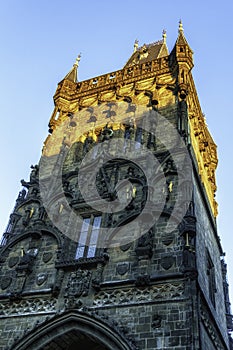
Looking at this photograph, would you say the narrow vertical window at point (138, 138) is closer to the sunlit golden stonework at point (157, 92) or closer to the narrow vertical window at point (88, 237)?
the sunlit golden stonework at point (157, 92)

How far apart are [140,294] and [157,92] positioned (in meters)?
10.8

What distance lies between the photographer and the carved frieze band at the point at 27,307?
12141mm

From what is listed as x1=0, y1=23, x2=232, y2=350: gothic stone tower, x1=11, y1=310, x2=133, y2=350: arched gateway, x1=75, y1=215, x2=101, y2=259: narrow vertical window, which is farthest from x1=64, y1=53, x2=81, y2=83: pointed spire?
x1=11, y1=310, x2=133, y2=350: arched gateway

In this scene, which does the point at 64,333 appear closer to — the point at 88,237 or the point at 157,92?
the point at 88,237

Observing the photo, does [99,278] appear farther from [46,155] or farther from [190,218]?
[46,155]

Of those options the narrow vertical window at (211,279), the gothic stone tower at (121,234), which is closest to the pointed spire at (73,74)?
the gothic stone tower at (121,234)

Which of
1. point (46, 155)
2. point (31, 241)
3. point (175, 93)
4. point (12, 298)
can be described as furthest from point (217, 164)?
point (12, 298)

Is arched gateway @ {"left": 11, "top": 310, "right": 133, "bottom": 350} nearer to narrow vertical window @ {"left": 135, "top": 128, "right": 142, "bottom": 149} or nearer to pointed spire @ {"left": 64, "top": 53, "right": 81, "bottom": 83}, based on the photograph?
narrow vertical window @ {"left": 135, "top": 128, "right": 142, "bottom": 149}

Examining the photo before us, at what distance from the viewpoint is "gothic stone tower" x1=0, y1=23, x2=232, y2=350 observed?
11.0m

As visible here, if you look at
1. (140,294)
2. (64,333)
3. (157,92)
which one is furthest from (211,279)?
(157,92)

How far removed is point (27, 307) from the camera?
1246 centimetres

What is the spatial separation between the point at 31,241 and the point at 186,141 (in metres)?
6.81

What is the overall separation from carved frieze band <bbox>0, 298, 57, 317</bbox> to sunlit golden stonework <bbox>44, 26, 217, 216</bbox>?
7.98 metres

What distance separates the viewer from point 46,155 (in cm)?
1881
